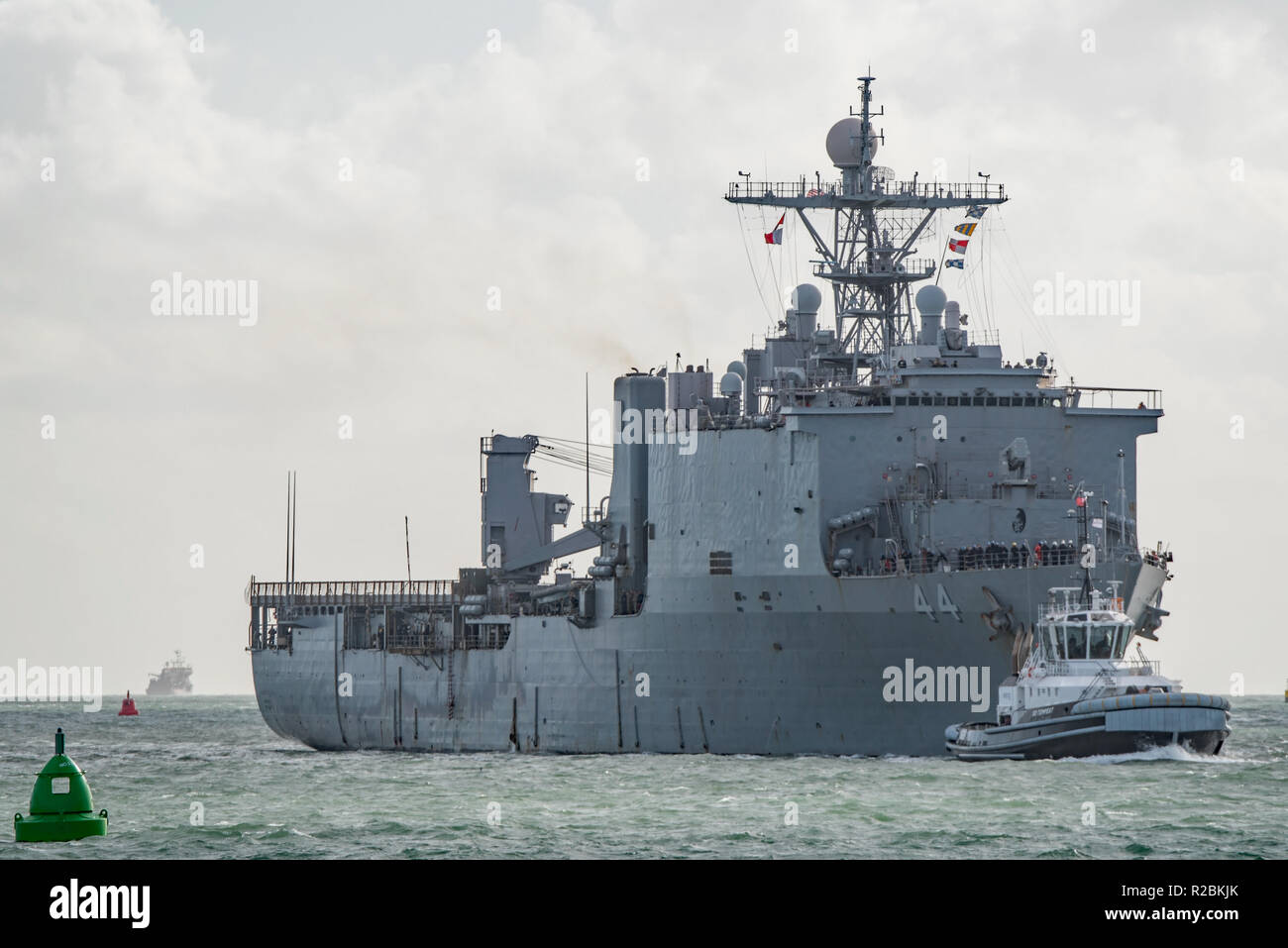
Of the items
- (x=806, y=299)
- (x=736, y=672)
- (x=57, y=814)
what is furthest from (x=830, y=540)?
(x=57, y=814)

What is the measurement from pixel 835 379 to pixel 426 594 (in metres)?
20.0

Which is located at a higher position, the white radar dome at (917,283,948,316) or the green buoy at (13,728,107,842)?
the white radar dome at (917,283,948,316)

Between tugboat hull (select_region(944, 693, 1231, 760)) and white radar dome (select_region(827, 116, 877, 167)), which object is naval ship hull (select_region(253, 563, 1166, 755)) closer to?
tugboat hull (select_region(944, 693, 1231, 760))

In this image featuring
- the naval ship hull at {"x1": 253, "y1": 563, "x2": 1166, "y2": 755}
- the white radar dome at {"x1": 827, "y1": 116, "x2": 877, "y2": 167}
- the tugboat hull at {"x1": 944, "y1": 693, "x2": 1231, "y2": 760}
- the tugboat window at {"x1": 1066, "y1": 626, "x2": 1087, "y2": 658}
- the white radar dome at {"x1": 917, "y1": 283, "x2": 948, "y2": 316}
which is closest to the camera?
the tugboat hull at {"x1": 944, "y1": 693, "x2": 1231, "y2": 760}

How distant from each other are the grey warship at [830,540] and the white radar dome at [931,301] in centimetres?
8

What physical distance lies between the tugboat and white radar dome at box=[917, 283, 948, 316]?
9.58m

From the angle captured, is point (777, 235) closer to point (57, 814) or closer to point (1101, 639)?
point (1101, 639)

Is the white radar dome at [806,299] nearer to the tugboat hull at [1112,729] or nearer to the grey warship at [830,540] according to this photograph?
the grey warship at [830,540]

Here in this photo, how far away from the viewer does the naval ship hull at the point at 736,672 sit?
49.3 m

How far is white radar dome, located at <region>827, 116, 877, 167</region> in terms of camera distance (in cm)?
6066

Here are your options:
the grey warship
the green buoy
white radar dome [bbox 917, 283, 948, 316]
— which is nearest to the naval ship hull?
the grey warship
